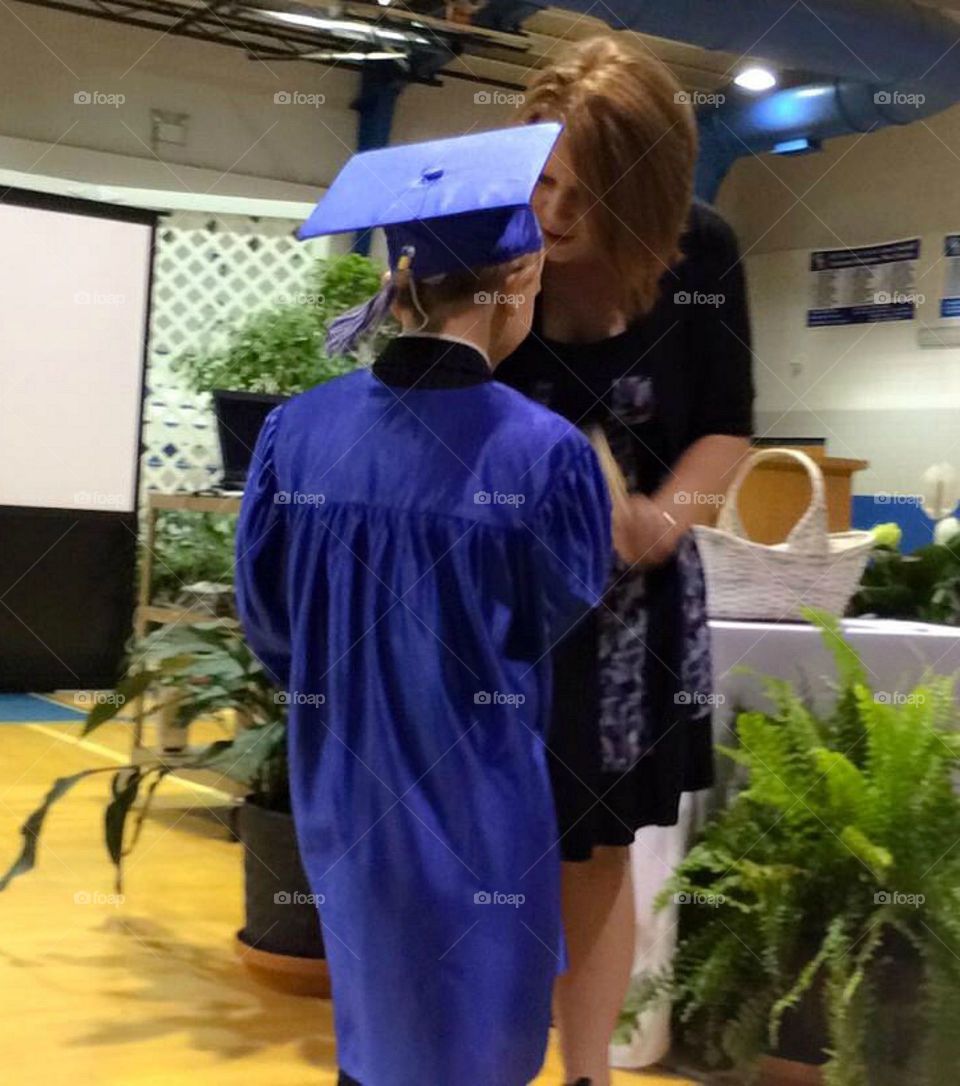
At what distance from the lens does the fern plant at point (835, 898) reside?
5.19 feet

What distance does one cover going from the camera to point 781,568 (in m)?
1.87

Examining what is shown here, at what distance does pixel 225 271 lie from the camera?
5.43 meters

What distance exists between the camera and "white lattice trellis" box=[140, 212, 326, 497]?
5.31m

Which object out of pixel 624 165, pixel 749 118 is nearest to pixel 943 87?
pixel 749 118

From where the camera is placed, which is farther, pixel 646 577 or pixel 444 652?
pixel 646 577

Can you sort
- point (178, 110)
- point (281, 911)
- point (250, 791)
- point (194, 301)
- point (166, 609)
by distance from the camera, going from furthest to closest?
point (178, 110) < point (194, 301) < point (166, 609) < point (250, 791) < point (281, 911)

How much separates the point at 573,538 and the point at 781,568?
0.85m

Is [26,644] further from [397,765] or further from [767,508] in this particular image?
[397,765]

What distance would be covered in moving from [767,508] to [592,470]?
4.50 feet

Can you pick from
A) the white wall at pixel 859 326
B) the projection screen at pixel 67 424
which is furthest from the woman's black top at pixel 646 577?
the white wall at pixel 859 326

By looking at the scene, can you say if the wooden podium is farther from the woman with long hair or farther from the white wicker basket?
the woman with long hair

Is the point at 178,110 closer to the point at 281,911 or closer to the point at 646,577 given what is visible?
the point at 281,911

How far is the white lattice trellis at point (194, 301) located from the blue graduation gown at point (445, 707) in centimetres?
423

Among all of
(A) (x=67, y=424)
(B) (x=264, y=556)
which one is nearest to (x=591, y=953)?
(B) (x=264, y=556)
